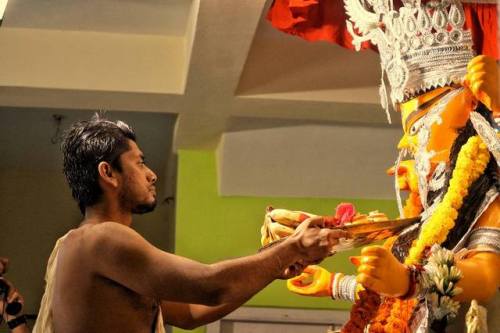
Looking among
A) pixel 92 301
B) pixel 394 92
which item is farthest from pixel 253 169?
pixel 92 301

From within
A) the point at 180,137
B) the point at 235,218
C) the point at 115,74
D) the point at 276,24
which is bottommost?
the point at 235,218

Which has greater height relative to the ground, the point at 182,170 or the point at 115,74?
the point at 115,74

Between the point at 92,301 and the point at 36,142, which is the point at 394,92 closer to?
the point at 92,301

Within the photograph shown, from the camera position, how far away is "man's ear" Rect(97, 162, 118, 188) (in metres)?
2.54

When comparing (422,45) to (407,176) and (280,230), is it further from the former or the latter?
(280,230)

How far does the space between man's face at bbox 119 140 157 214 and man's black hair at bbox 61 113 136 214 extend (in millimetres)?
22

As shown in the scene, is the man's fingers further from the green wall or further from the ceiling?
the green wall

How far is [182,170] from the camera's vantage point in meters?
5.86

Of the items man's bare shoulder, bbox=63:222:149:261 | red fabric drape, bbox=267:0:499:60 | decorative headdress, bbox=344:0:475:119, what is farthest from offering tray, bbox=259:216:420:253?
red fabric drape, bbox=267:0:499:60

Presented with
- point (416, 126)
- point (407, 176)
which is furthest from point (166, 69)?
point (416, 126)

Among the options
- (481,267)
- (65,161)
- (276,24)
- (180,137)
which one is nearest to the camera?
(65,161)

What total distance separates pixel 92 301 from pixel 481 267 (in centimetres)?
123

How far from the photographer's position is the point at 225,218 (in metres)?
5.78

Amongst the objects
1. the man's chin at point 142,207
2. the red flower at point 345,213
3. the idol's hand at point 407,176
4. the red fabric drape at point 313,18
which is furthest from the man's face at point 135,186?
the red fabric drape at point 313,18
